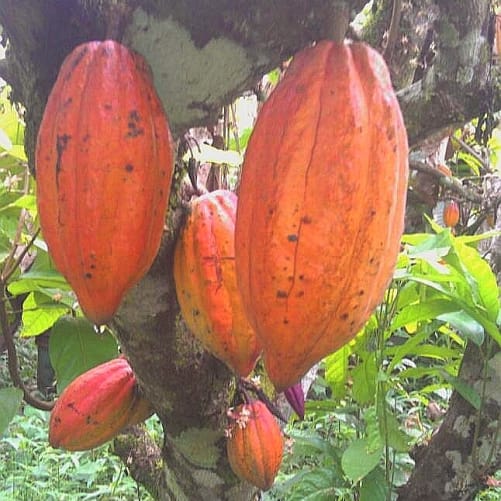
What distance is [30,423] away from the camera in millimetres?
3178

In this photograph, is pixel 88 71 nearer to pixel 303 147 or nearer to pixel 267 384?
pixel 303 147

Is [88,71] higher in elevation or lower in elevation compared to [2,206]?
higher

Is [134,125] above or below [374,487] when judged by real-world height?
above

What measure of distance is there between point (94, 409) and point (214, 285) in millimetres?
349

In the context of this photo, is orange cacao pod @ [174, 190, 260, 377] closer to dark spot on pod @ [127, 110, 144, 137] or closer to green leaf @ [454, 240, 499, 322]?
dark spot on pod @ [127, 110, 144, 137]

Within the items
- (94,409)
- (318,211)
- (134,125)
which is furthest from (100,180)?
(94,409)

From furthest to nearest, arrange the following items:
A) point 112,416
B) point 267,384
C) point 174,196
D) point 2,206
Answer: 1. point 2,206
2. point 267,384
3. point 112,416
4. point 174,196

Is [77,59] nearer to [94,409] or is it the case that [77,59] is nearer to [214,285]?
[214,285]

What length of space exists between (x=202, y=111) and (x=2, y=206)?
0.79m

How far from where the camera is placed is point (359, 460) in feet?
3.89


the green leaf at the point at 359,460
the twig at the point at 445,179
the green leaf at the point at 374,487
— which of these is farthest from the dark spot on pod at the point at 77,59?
the twig at the point at 445,179

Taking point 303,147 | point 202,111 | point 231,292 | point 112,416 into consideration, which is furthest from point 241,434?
point 303,147

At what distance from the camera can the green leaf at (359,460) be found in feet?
3.76

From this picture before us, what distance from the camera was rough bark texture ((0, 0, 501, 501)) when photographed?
589mm
